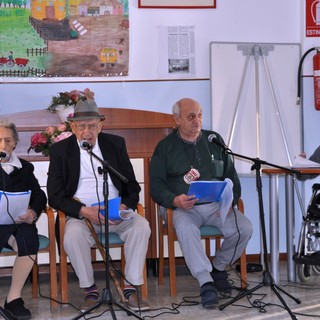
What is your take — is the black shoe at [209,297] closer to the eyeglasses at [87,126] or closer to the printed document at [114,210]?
the printed document at [114,210]

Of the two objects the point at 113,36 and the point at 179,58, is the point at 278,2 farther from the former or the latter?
the point at 113,36

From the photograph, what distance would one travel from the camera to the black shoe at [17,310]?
389 cm

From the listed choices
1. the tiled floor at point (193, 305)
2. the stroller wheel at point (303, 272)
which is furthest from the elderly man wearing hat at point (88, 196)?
the stroller wheel at point (303, 272)

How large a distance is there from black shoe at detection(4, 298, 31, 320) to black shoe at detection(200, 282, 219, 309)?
3.33ft

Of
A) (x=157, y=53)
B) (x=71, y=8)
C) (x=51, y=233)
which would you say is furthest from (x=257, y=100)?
(x=51, y=233)

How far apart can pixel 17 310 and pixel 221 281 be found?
1321 millimetres

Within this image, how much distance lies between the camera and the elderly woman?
12.9ft

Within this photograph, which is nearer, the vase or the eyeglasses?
the eyeglasses

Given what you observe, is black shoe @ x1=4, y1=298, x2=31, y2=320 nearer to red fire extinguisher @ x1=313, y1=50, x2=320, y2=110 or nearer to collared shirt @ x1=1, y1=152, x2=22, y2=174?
collared shirt @ x1=1, y1=152, x2=22, y2=174

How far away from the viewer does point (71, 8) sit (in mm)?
5391

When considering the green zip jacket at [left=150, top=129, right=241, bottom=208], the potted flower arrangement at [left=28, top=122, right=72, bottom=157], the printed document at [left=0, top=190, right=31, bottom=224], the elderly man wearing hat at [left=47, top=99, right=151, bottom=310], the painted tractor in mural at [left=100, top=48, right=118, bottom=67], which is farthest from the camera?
the painted tractor in mural at [left=100, top=48, right=118, bottom=67]

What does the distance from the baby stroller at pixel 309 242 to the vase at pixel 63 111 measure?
185cm

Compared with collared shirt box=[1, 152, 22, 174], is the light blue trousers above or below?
below

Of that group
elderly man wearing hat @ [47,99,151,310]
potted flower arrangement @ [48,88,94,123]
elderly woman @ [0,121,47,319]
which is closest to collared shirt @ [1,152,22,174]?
elderly woman @ [0,121,47,319]
